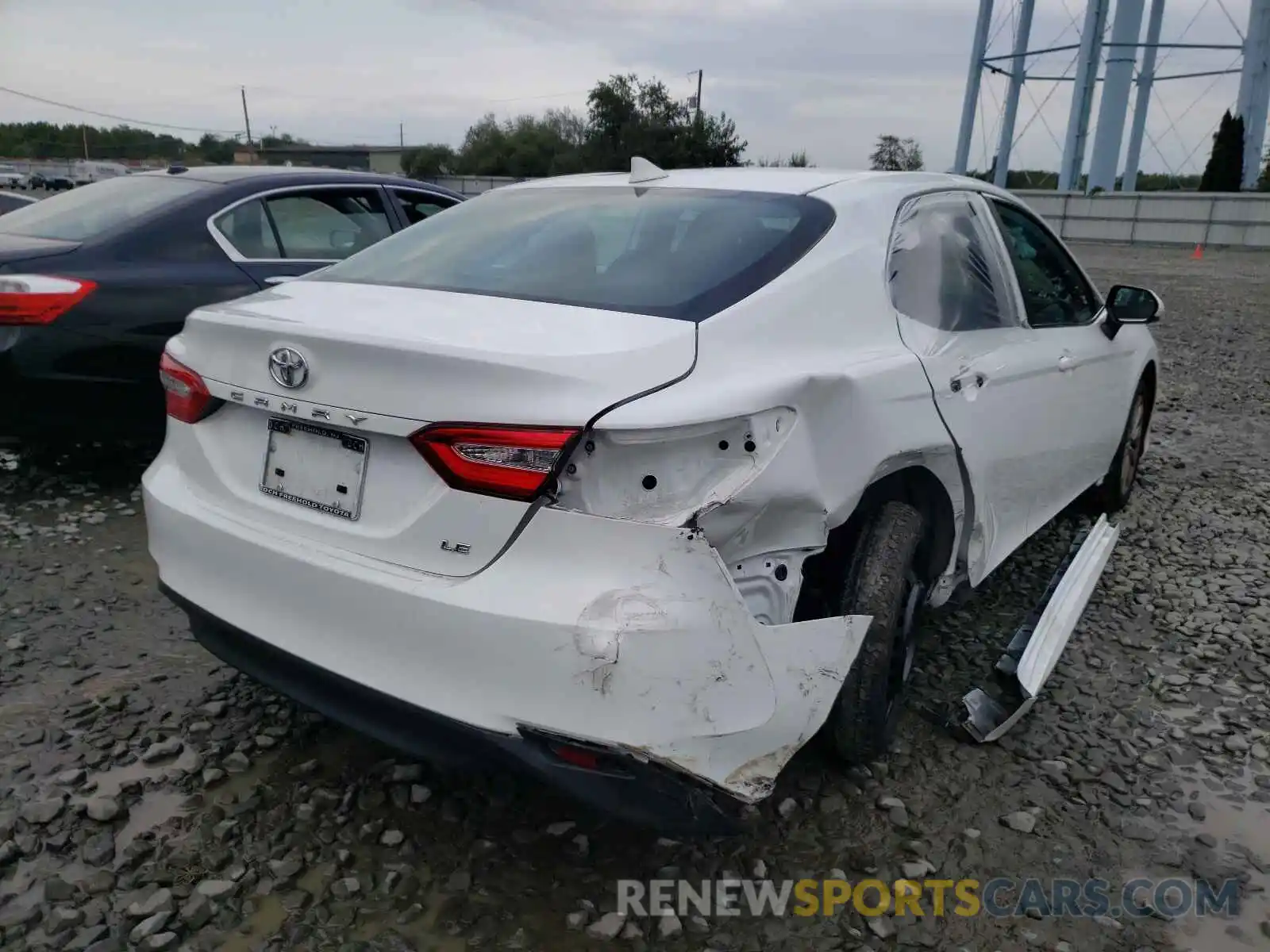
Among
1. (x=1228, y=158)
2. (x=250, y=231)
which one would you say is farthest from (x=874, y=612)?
(x=1228, y=158)

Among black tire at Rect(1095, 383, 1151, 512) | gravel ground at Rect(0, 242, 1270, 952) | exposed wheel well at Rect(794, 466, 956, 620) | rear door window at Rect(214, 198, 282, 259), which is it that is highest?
rear door window at Rect(214, 198, 282, 259)

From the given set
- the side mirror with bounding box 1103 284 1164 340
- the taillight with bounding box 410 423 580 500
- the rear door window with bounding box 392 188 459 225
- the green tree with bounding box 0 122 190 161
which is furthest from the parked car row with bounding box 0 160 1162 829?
the green tree with bounding box 0 122 190 161

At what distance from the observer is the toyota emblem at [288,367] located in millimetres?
2023

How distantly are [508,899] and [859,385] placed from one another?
1.37 metres

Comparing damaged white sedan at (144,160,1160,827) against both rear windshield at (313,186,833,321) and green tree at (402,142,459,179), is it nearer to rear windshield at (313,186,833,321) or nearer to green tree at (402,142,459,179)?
rear windshield at (313,186,833,321)

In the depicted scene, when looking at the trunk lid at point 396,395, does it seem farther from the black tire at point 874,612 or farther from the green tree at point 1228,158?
the green tree at point 1228,158

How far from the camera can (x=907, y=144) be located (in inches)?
2238

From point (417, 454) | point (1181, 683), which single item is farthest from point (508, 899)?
point (1181, 683)

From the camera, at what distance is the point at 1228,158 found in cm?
2906

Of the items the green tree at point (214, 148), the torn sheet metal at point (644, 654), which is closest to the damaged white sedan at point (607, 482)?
the torn sheet metal at point (644, 654)

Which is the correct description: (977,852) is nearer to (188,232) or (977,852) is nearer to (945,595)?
(945,595)

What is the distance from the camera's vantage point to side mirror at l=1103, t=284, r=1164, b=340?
3930 mm

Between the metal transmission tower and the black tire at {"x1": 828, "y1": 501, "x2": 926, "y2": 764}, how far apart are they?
32.3 metres

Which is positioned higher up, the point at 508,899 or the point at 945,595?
the point at 945,595
